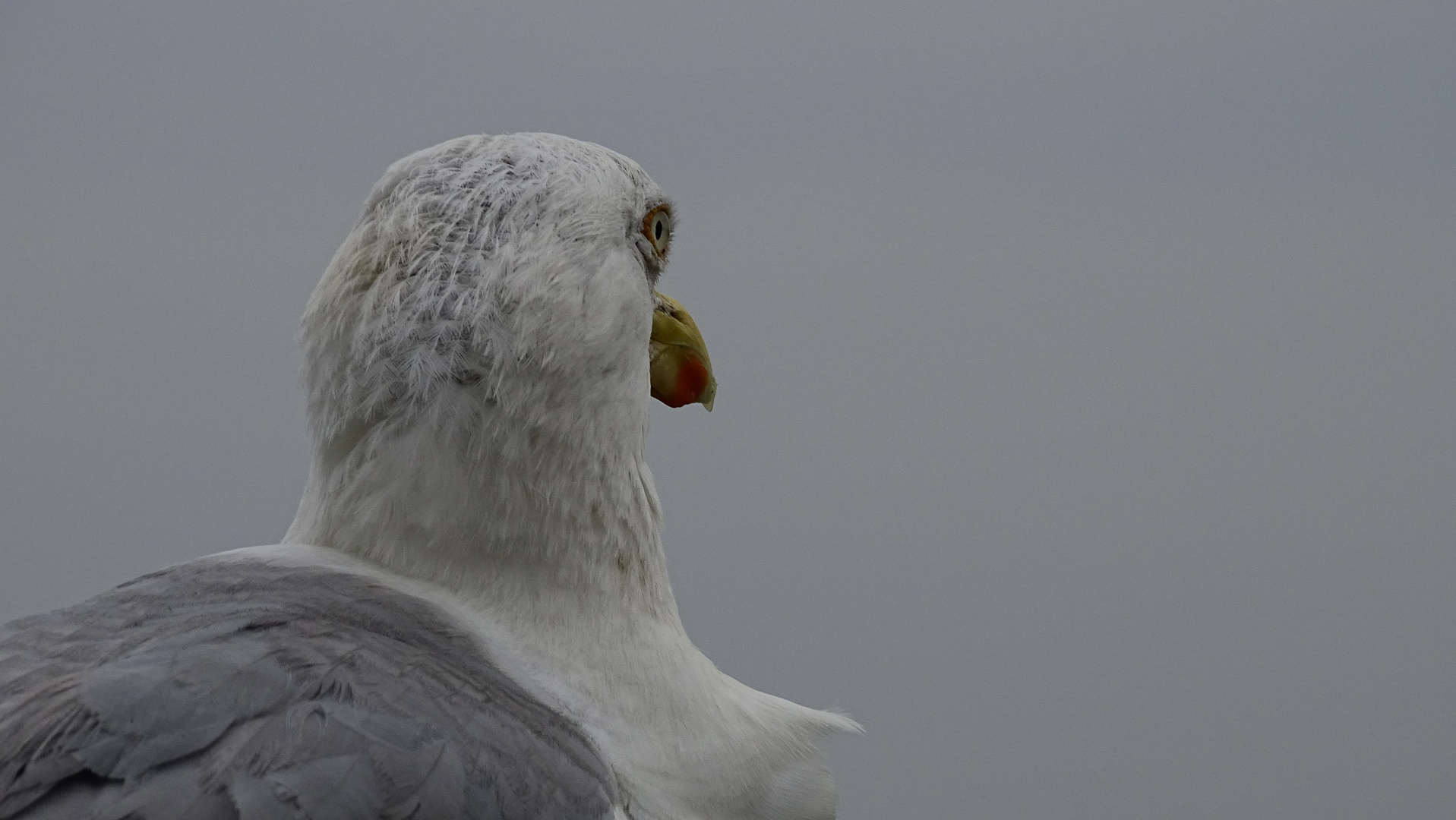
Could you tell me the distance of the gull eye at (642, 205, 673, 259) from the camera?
2.40m

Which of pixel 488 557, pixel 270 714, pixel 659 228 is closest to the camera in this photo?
pixel 270 714

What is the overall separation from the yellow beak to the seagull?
0.21ft

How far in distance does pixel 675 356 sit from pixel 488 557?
510 mm

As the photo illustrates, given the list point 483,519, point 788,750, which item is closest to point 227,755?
point 483,519

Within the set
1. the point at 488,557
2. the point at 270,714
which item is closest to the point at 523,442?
the point at 488,557

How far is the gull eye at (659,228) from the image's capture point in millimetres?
2404

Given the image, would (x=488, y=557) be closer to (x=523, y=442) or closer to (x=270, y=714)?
(x=523, y=442)

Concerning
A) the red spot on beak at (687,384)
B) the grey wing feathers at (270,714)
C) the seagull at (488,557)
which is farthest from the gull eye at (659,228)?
the grey wing feathers at (270,714)

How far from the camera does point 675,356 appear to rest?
2.52 m

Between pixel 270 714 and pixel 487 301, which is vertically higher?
pixel 487 301

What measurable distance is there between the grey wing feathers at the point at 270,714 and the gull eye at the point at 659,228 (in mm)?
702

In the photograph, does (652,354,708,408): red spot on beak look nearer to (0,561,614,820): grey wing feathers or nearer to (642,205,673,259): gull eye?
(642,205,673,259): gull eye

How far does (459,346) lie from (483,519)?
0.86 ft

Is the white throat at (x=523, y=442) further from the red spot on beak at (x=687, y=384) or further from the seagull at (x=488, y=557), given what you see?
the red spot on beak at (x=687, y=384)
